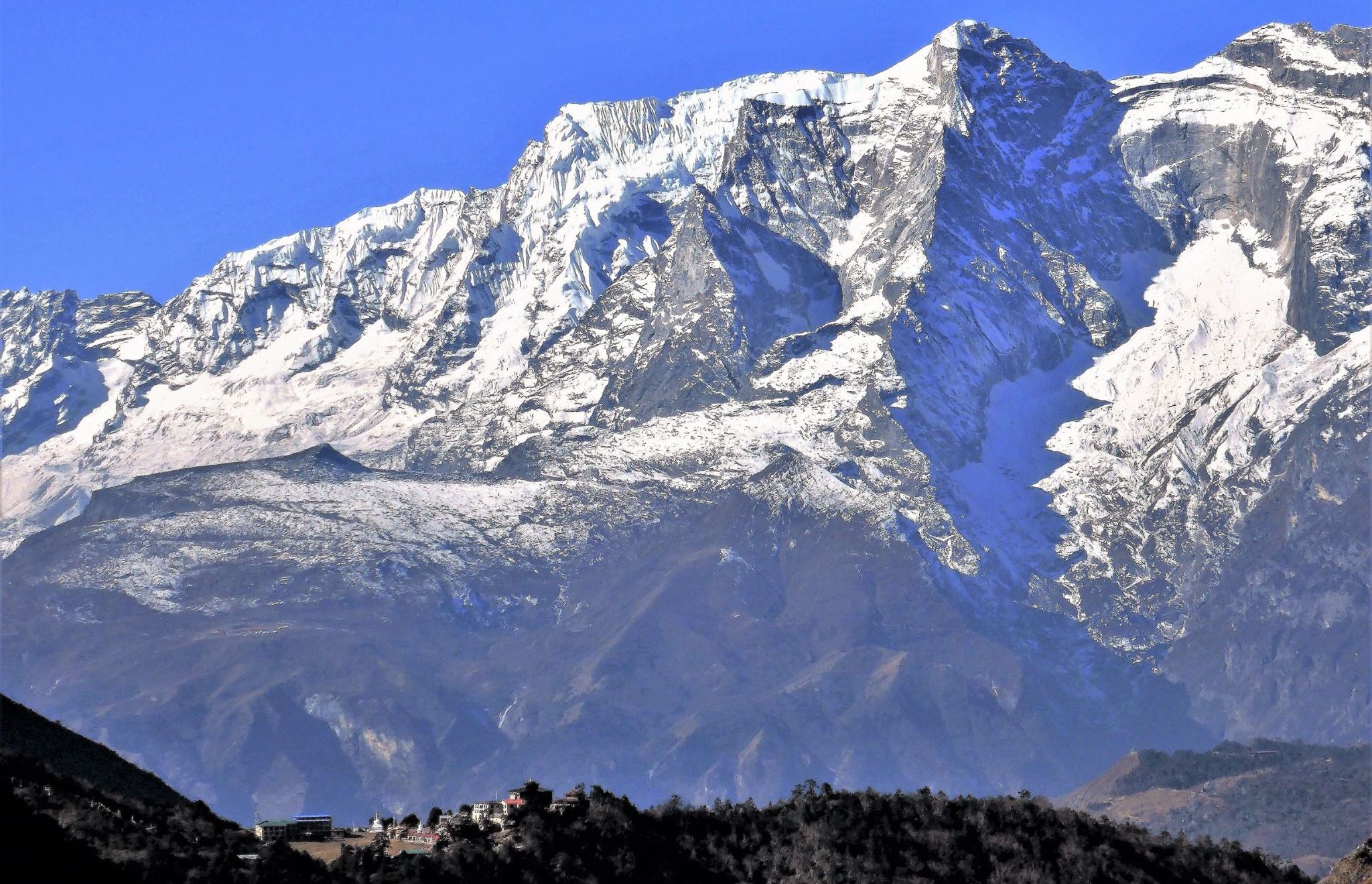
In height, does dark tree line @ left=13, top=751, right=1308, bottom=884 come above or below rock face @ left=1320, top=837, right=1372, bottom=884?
above

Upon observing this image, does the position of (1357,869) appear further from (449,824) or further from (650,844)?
(449,824)

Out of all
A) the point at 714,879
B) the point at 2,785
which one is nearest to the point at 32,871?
the point at 2,785

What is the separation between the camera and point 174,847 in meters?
104

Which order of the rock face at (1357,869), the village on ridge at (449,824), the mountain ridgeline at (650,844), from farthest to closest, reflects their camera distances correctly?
the village on ridge at (449,824), the mountain ridgeline at (650,844), the rock face at (1357,869)

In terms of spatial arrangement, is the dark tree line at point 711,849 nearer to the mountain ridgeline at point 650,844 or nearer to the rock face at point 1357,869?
the mountain ridgeline at point 650,844

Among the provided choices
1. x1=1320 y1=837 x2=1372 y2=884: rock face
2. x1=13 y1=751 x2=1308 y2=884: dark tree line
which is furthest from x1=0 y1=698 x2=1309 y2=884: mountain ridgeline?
x1=1320 y1=837 x2=1372 y2=884: rock face

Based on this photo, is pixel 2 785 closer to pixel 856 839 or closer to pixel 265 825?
pixel 265 825

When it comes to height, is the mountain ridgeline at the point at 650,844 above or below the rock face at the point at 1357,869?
above

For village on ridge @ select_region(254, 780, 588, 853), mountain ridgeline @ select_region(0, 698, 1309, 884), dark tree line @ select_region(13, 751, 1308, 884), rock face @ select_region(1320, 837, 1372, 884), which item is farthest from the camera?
village on ridge @ select_region(254, 780, 588, 853)

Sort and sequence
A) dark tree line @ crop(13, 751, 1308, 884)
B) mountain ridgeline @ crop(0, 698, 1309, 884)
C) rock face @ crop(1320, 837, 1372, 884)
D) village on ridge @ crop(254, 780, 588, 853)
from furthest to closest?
village on ridge @ crop(254, 780, 588, 853) < mountain ridgeline @ crop(0, 698, 1309, 884) < dark tree line @ crop(13, 751, 1308, 884) < rock face @ crop(1320, 837, 1372, 884)

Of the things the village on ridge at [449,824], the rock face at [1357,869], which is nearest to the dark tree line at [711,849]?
the village on ridge at [449,824]

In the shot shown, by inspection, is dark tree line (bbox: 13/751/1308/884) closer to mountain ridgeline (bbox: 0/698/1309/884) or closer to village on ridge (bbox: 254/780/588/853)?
mountain ridgeline (bbox: 0/698/1309/884)

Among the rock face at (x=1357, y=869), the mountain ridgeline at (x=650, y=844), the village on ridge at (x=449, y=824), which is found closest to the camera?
the rock face at (x=1357, y=869)

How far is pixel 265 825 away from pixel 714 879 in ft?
77.5
